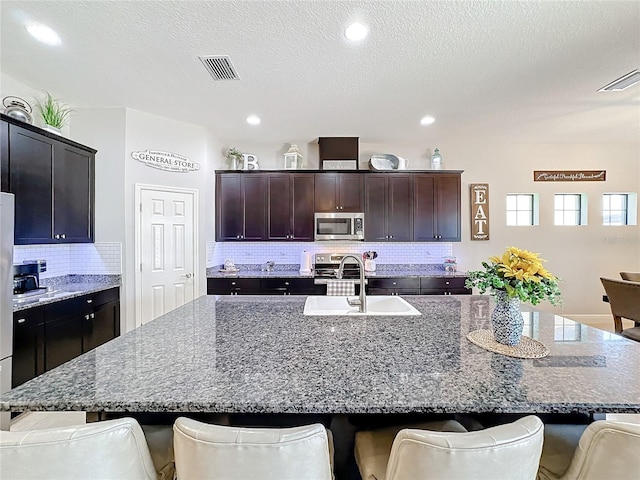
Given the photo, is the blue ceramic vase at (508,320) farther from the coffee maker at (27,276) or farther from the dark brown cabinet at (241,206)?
the coffee maker at (27,276)

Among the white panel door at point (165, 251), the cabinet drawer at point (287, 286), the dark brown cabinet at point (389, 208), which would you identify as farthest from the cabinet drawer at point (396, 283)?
the white panel door at point (165, 251)

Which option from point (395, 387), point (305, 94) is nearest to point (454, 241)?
point (305, 94)

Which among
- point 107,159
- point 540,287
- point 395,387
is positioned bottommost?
point 395,387

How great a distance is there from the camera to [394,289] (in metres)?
4.25

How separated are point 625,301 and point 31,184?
565cm

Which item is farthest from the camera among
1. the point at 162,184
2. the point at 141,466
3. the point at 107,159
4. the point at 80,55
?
the point at 162,184

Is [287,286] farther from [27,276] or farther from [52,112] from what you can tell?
[52,112]

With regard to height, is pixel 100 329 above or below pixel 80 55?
below

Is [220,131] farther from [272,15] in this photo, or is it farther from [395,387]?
[395,387]

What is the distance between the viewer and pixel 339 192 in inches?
178

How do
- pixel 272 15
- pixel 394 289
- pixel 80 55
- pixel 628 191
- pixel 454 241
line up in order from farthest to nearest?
pixel 628 191 → pixel 454 241 → pixel 394 289 → pixel 80 55 → pixel 272 15

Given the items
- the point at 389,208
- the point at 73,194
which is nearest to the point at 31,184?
the point at 73,194

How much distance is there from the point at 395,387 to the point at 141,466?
76 centimetres

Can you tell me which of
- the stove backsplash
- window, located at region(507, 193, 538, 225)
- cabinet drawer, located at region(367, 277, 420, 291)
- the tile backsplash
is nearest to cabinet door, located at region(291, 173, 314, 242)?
the stove backsplash
